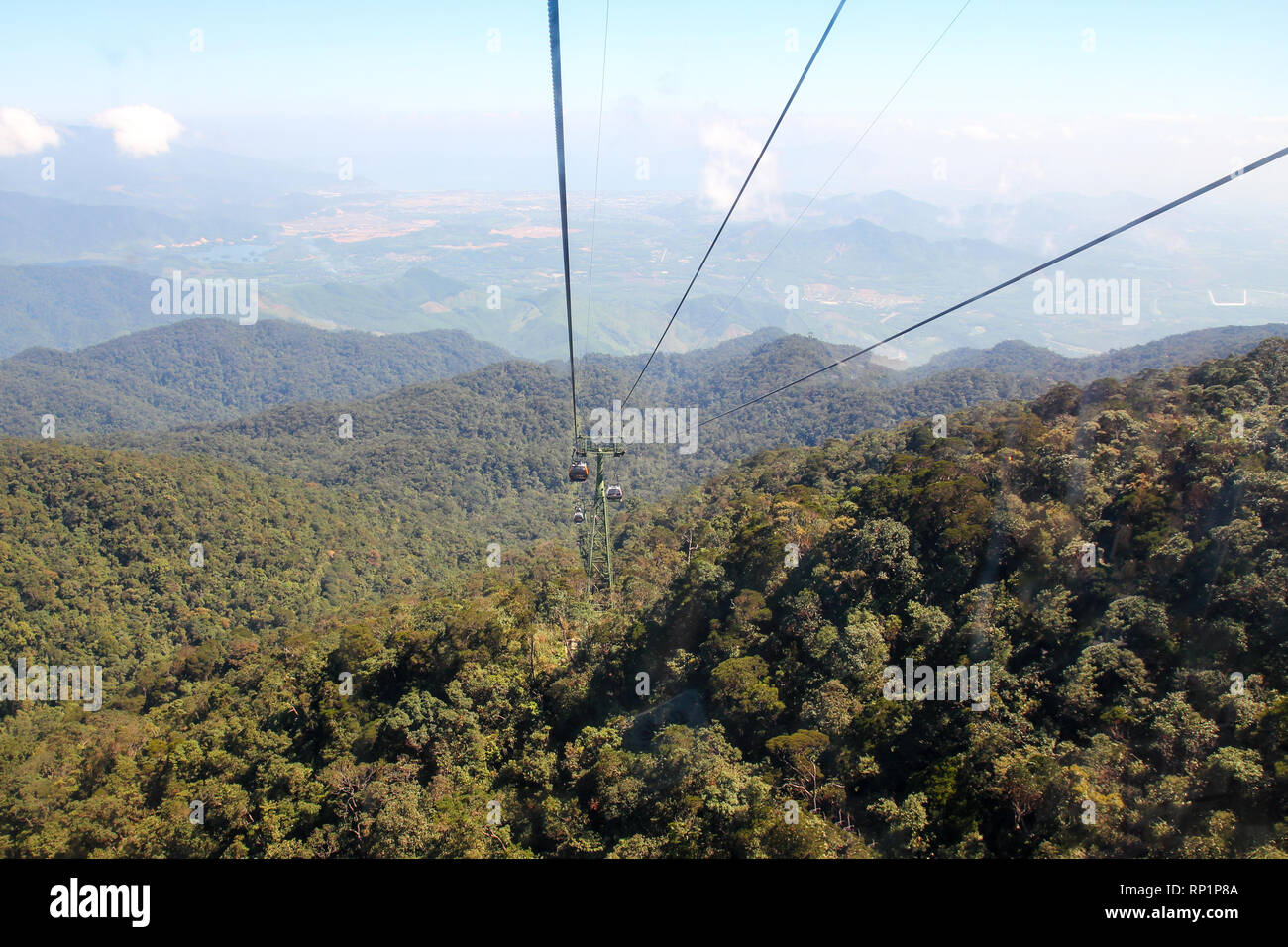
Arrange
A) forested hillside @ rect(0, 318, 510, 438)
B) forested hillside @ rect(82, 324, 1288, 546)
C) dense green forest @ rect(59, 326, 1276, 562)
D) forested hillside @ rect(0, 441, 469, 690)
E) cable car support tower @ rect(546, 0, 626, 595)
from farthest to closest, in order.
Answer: forested hillside @ rect(0, 318, 510, 438), forested hillside @ rect(82, 324, 1288, 546), dense green forest @ rect(59, 326, 1276, 562), forested hillside @ rect(0, 441, 469, 690), cable car support tower @ rect(546, 0, 626, 595)

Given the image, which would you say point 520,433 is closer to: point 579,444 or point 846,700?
point 579,444

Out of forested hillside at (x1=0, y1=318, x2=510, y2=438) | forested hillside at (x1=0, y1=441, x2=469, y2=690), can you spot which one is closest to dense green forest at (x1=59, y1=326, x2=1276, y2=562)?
forested hillside at (x1=0, y1=441, x2=469, y2=690)

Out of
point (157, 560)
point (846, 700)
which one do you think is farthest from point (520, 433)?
point (846, 700)

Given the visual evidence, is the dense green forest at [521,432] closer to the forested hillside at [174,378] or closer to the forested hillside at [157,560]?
the forested hillside at [157,560]

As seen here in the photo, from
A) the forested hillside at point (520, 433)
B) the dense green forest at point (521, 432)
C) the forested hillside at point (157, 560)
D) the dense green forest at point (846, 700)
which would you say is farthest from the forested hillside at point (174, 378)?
the dense green forest at point (846, 700)

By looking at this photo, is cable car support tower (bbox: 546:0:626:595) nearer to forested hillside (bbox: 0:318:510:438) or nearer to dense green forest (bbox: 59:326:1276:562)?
dense green forest (bbox: 59:326:1276:562)

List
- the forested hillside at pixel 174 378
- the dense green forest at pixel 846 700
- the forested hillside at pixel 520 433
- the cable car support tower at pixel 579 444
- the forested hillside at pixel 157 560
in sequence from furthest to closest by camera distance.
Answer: the forested hillside at pixel 174 378 → the forested hillside at pixel 520 433 → the forested hillside at pixel 157 560 → the dense green forest at pixel 846 700 → the cable car support tower at pixel 579 444

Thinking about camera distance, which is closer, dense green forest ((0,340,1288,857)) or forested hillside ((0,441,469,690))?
dense green forest ((0,340,1288,857))
